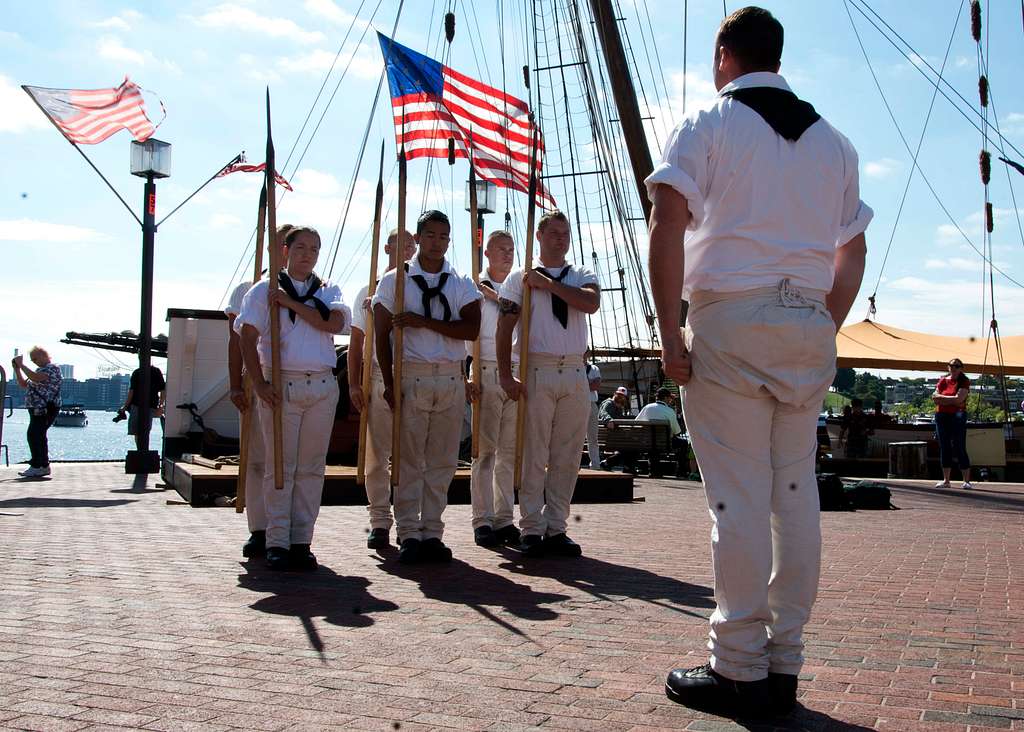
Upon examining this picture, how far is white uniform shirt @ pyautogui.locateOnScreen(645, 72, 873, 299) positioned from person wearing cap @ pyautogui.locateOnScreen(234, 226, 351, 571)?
10.2 ft

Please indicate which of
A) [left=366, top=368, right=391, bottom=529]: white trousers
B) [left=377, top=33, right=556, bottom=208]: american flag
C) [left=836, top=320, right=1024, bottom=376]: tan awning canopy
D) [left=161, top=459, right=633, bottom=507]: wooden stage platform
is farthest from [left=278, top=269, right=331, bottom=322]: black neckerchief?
[left=836, top=320, right=1024, bottom=376]: tan awning canopy

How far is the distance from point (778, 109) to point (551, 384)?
3.33 m

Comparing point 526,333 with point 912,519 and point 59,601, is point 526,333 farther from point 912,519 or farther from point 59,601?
point 912,519

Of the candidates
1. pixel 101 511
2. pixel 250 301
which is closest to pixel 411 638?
pixel 250 301

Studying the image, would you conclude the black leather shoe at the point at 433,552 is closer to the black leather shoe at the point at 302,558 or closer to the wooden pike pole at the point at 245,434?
the black leather shoe at the point at 302,558

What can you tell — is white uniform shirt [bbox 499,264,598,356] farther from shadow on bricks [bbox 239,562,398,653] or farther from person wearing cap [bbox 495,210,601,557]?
shadow on bricks [bbox 239,562,398,653]

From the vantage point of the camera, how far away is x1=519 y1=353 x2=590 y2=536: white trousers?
650 centimetres

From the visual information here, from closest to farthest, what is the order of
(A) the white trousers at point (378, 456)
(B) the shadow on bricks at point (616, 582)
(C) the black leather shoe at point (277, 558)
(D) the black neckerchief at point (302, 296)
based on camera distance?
(B) the shadow on bricks at point (616, 582) → (C) the black leather shoe at point (277, 558) → (D) the black neckerchief at point (302, 296) → (A) the white trousers at point (378, 456)

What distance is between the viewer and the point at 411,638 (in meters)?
3.95

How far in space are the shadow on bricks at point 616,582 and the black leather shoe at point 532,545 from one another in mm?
60

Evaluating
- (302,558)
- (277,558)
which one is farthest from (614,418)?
(277,558)

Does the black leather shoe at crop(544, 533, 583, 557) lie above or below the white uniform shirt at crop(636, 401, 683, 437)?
below

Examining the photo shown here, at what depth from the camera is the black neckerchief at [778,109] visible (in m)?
3.32

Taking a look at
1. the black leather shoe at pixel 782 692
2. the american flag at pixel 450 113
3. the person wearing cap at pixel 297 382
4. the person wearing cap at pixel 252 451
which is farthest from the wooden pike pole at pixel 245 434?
the american flag at pixel 450 113
